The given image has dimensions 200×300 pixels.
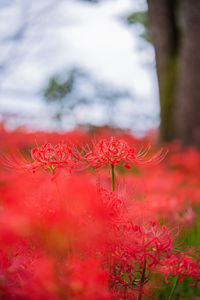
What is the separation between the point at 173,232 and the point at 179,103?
4.34m

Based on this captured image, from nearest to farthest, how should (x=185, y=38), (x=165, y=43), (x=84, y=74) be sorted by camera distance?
1. (x=185, y=38)
2. (x=165, y=43)
3. (x=84, y=74)

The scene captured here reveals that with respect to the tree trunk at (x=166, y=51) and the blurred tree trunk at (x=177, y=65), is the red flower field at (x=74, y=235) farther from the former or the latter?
the tree trunk at (x=166, y=51)

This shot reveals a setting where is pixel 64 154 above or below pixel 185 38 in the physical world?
below

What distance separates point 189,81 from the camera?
4.82 metres

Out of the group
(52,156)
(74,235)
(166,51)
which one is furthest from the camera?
(166,51)

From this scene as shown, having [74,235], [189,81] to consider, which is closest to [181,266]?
[74,235]

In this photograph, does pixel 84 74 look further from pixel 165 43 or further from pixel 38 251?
pixel 38 251

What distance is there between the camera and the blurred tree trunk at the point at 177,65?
4668 millimetres

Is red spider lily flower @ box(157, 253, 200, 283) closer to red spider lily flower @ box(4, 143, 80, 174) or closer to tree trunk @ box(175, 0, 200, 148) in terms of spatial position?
red spider lily flower @ box(4, 143, 80, 174)

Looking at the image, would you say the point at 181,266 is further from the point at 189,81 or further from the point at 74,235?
the point at 189,81

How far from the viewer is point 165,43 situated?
5.28 metres

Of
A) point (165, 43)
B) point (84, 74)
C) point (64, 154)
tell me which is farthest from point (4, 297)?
point (84, 74)

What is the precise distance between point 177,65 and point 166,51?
33cm

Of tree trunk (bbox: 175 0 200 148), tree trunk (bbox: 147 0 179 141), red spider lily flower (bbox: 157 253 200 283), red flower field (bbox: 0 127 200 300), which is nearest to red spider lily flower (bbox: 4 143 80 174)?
red flower field (bbox: 0 127 200 300)
